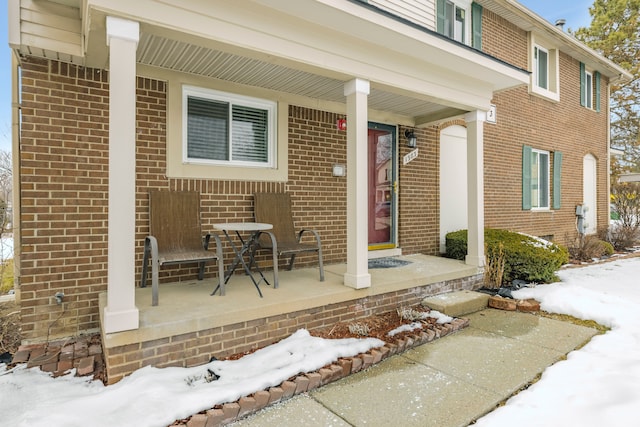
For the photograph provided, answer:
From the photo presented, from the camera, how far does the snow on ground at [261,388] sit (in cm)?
214

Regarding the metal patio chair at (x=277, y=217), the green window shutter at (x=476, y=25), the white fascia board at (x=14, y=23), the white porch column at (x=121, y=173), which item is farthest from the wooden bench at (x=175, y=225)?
the green window shutter at (x=476, y=25)

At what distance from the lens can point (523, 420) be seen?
217cm

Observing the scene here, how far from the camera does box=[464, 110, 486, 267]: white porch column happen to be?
5.24 metres

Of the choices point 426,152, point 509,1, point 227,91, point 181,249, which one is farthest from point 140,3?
point 509,1

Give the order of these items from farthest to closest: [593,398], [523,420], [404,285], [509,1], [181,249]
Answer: [509,1]
[404,285]
[181,249]
[593,398]
[523,420]

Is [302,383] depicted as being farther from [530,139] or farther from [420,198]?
[530,139]

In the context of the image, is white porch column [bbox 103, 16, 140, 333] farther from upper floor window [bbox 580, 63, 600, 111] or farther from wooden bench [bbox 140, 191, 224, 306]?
upper floor window [bbox 580, 63, 600, 111]

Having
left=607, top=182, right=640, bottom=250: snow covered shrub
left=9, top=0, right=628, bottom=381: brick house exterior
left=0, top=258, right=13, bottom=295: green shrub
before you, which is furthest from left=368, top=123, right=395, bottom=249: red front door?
left=607, top=182, right=640, bottom=250: snow covered shrub

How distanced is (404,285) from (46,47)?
13.8ft

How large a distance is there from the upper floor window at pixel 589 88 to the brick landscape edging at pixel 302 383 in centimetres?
1014

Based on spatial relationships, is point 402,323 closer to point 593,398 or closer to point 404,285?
point 404,285

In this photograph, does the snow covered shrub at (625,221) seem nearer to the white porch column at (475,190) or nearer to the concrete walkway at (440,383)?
the white porch column at (475,190)

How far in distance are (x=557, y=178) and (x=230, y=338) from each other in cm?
930

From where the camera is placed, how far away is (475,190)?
5.29 meters
